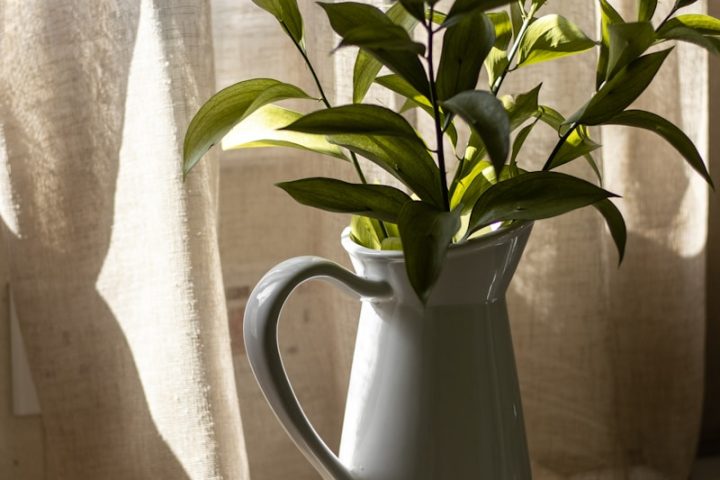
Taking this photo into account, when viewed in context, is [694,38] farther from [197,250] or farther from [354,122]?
[197,250]

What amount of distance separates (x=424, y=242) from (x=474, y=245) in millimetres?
71

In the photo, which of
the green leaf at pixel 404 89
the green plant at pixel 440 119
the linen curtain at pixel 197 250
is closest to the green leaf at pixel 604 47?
the green plant at pixel 440 119

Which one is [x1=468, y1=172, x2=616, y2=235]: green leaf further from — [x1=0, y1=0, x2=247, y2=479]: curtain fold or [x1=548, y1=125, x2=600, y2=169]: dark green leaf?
[x1=0, y1=0, x2=247, y2=479]: curtain fold

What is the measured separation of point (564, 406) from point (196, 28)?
60cm

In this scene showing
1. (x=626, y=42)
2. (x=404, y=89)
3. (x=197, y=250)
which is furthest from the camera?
(x=197, y=250)

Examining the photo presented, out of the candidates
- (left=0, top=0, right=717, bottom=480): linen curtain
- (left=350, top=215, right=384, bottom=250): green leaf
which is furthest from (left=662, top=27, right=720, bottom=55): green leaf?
(left=0, top=0, right=717, bottom=480): linen curtain

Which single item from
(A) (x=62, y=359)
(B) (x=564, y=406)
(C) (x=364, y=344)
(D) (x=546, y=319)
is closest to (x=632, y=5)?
(D) (x=546, y=319)

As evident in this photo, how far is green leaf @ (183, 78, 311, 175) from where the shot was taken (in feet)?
1.76

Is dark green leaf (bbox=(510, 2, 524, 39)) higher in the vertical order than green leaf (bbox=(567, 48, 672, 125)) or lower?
higher

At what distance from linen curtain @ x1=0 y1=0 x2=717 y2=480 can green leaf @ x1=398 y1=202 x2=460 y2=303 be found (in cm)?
38

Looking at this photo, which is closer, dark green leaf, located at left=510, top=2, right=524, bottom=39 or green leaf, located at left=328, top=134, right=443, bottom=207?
green leaf, located at left=328, top=134, right=443, bottom=207

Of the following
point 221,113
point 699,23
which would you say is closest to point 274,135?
point 221,113

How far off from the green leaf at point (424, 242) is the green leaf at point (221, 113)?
118 mm

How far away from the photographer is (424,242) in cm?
47
